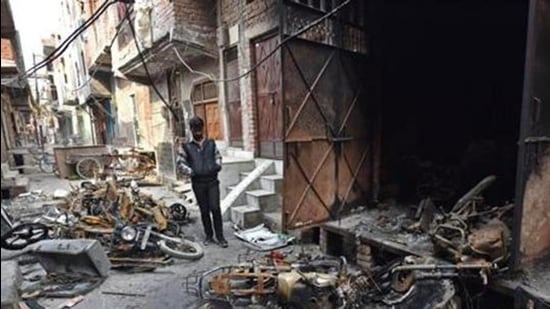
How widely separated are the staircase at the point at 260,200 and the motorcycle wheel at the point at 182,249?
1.00 meters

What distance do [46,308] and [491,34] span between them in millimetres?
7385

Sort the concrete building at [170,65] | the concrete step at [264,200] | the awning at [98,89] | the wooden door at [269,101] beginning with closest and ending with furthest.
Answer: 1. the concrete step at [264,200]
2. the wooden door at [269,101]
3. the concrete building at [170,65]
4. the awning at [98,89]

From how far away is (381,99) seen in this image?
576cm

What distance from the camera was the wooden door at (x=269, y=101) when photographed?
6.75 meters

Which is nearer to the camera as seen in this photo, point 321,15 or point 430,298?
point 430,298

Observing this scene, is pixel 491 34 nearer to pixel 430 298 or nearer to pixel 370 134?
pixel 370 134

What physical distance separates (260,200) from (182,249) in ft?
4.83

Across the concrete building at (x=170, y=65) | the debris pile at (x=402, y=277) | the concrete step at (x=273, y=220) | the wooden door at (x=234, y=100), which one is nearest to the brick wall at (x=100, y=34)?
the concrete building at (x=170, y=65)

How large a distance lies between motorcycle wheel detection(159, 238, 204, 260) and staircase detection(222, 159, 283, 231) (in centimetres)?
100

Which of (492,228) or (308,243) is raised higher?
(492,228)

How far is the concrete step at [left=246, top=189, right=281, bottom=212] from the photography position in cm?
580

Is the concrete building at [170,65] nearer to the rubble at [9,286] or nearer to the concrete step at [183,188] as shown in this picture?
the concrete step at [183,188]

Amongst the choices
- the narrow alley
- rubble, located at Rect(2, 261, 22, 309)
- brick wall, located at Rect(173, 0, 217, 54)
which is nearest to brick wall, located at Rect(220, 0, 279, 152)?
the narrow alley

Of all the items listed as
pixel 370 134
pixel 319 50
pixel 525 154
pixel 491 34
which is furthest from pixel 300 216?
pixel 491 34
